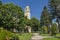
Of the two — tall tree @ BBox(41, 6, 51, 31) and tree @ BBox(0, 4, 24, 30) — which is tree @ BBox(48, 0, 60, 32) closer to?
tree @ BBox(0, 4, 24, 30)

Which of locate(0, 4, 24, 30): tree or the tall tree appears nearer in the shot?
locate(0, 4, 24, 30): tree

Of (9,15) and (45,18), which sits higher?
(45,18)

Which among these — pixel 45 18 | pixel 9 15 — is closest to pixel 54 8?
pixel 9 15

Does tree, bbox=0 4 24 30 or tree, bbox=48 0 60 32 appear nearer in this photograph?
tree, bbox=0 4 24 30

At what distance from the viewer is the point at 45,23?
9300 cm

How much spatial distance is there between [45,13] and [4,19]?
48.7 m

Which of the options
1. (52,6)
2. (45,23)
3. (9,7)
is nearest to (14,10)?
(9,7)

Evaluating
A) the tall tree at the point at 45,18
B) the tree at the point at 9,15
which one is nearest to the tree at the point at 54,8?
the tree at the point at 9,15

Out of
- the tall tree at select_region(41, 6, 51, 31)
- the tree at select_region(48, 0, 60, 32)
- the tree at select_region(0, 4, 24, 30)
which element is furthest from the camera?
the tall tree at select_region(41, 6, 51, 31)

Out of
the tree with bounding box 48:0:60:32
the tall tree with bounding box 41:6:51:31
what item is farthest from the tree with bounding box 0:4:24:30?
the tall tree with bounding box 41:6:51:31

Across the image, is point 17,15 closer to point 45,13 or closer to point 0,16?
point 0,16

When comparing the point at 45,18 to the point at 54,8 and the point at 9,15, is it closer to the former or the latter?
the point at 54,8

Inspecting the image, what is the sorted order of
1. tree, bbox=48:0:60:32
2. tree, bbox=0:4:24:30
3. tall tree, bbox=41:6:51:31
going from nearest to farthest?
tree, bbox=0:4:24:30
tree, bbox=48:0:60:32
tall tree, bbox=41:6:51:31

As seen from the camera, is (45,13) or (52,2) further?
(45,13)
